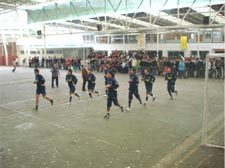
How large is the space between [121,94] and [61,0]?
1479cm

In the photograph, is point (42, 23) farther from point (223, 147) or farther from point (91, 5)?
point (223, 147)

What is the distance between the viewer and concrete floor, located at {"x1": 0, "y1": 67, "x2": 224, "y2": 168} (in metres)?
6.80

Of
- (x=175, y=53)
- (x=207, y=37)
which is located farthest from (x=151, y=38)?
(x=207, y=37)

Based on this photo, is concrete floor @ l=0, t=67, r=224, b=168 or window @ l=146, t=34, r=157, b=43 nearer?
concrete floor @ l=0, t=67, r=224, b=168

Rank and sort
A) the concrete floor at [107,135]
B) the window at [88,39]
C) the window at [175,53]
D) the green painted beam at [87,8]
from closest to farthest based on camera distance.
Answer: the concrete floor at [107,135]
the green painted beam at [87,8]
the window at [175,53]
the window at [88,39]

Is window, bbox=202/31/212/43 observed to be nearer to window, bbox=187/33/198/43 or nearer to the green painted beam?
window, bbox=187/33/198/43

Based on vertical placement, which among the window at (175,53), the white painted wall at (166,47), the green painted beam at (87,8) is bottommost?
the window at (175,53)

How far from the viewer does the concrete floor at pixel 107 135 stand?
680 centimetres

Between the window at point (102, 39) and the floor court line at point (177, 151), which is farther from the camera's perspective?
the window at point (102, 39)

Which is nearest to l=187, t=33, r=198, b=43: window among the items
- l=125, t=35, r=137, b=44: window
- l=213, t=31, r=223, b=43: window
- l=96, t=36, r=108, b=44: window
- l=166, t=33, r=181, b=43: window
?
l=166, t=33, r=181, b=43: window

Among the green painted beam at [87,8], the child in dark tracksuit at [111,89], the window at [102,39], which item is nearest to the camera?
the child in dark tracksuit at [111,89]

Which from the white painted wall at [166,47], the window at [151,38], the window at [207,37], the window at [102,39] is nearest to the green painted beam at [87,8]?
the window at [102,39]

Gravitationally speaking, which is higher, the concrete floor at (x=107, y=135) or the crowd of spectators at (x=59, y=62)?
the crowd of spectators at (x=59, y=62)

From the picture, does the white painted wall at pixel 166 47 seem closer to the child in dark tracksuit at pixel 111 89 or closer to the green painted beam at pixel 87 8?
the green painted beam at pixel 87 8
